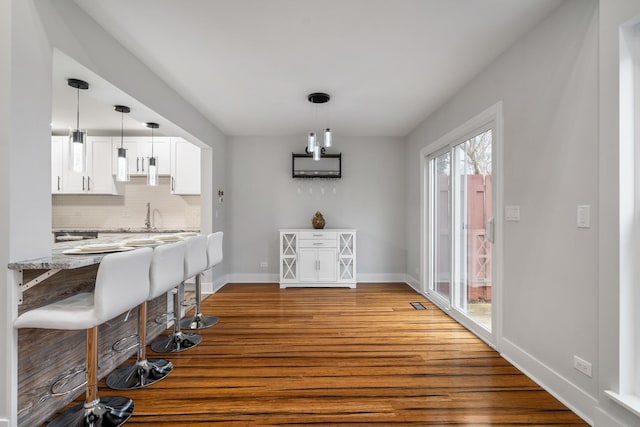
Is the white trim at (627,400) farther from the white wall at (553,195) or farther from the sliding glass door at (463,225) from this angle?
the sliding glass door at (463,225)

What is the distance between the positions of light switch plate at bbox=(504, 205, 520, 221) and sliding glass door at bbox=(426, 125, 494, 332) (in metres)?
0.23

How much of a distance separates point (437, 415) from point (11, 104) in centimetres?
288

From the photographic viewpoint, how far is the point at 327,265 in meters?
4.72

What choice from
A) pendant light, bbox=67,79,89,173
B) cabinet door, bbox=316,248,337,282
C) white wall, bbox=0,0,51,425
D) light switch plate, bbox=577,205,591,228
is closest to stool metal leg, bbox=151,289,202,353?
white wall, bbox=0,0,51,425

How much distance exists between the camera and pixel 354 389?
2033mm

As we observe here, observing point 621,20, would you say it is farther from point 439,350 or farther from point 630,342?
point 439,350

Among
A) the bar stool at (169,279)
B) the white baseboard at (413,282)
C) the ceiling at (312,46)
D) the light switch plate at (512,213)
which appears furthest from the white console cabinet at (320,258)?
the light switch plate at (512,213)

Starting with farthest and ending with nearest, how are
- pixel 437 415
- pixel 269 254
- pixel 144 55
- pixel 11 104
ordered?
pixel 269 254, pixel 144 55, pixel 437 415, pixel 11 104

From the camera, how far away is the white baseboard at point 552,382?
1730 mm

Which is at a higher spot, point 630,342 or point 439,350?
point 630,342

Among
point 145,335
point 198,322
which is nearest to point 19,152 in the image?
point 145,335

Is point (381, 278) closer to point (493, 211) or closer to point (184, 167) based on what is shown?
point (493, 211)

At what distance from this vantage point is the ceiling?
1948 mm

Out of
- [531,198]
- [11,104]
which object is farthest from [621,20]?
[11,104]
